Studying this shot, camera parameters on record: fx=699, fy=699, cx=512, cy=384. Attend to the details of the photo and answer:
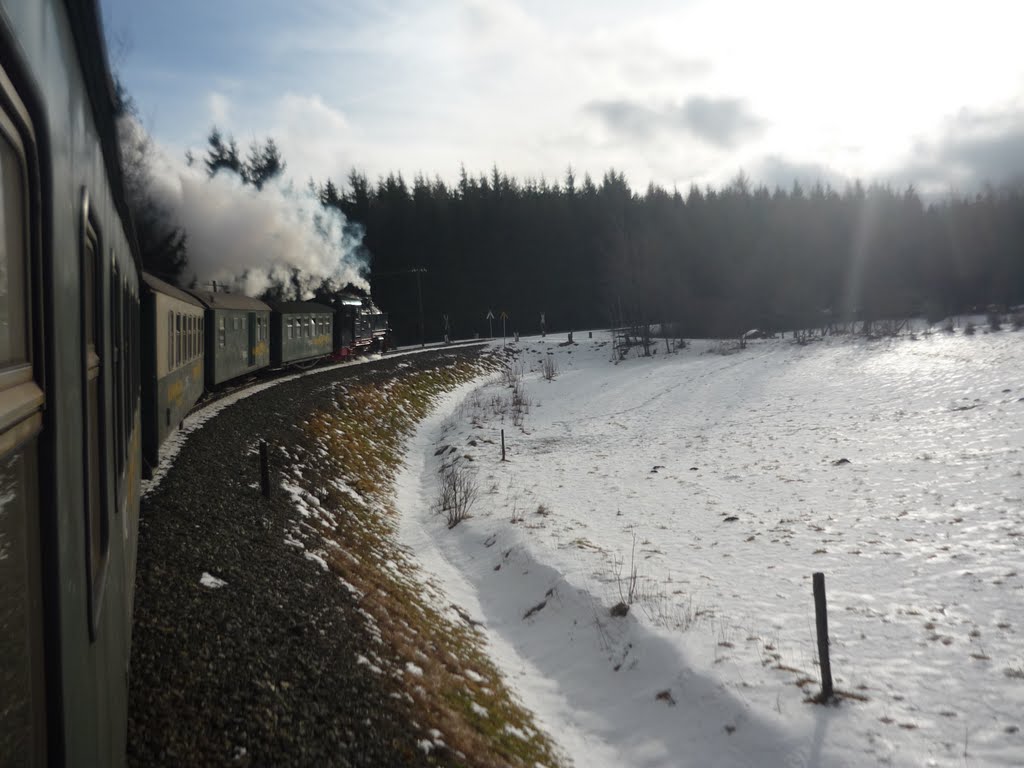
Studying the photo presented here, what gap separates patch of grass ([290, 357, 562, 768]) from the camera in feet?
20.2

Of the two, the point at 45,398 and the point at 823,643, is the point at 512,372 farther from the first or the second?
the point at 45,398

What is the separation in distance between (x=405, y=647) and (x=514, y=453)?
13.5 meters

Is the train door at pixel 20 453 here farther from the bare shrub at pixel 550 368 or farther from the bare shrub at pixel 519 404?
the bare shrub at pixel 550 368

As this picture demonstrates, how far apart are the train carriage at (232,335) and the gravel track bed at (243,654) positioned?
24.3 feet

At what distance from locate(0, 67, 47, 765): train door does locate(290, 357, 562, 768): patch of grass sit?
4649 millimetres

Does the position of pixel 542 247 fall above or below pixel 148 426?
above

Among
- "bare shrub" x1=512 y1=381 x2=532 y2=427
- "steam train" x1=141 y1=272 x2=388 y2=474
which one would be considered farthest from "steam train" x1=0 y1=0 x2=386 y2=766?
"bare shrub" x1=512 y1=381 x2=532 y2=427

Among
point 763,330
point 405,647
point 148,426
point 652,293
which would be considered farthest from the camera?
point 652,293

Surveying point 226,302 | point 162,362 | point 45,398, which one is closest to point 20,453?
point 45,398

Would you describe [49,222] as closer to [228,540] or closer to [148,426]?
[228,540]

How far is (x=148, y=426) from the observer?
9.16 meters

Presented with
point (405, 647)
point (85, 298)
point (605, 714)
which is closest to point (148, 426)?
point (405, 647)

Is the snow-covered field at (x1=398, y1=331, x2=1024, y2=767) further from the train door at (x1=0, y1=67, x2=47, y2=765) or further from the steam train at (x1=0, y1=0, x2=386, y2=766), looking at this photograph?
the train door at (x1=0, y1=67, x2=47, y2=765)

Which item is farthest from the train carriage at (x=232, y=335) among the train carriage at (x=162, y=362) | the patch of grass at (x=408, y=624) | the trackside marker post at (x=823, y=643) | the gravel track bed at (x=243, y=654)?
the trackside marker post at (x=823, y=643)
